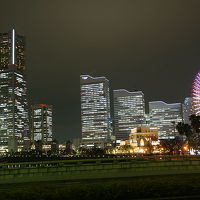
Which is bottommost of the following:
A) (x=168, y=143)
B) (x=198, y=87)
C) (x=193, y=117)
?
(x=168, y=143)

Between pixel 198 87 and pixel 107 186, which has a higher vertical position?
pixel 198 87

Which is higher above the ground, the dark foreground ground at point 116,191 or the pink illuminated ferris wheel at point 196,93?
the pink illuminated ferris wheel at point 196,93

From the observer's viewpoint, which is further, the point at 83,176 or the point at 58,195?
the point at 83,176

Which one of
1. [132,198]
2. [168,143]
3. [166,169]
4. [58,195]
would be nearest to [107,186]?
[132,198]

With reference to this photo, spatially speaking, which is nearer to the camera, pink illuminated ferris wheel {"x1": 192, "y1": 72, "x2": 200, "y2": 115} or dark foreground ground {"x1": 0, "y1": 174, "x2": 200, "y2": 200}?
dark foreground ground {"x1": 0, "y1": 174, "x2": 200, "y2": 200}

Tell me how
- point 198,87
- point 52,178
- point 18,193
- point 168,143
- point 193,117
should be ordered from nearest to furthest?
point 18,193
point 52,178
point 198,87
point 193,117
point 168,143

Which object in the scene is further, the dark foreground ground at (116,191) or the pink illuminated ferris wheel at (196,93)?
the pink illuminated ferris wheel at (196,93)

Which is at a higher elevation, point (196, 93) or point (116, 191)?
point (196, 93)

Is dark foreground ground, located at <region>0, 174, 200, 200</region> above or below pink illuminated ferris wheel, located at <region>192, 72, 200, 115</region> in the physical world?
below

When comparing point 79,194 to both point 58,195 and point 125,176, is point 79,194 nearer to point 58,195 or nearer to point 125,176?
point 58,195

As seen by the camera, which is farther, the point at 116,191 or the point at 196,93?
the point at 196,93

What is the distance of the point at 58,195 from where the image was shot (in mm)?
17234

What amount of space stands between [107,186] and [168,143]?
5130 inches

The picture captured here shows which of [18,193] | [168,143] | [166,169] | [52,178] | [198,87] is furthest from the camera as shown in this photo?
[168,143]
